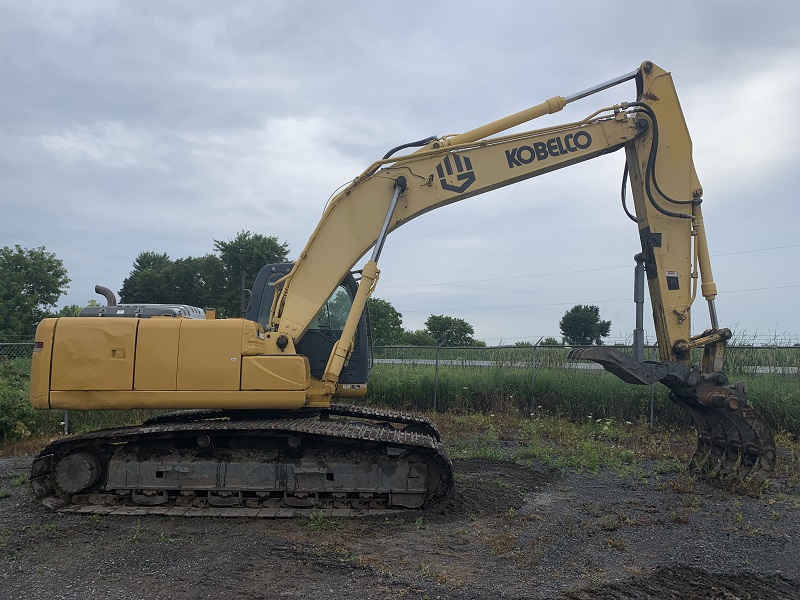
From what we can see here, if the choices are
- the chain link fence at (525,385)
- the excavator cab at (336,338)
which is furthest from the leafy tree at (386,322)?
the excavator cab at (336,338)

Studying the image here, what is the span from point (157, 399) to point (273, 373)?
1167 mm

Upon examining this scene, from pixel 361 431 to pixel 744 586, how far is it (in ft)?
11.8

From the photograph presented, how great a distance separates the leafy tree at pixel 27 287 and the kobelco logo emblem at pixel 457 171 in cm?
3472

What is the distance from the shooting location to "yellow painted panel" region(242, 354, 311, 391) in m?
6.66

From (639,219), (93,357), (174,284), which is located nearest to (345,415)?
(93,357)

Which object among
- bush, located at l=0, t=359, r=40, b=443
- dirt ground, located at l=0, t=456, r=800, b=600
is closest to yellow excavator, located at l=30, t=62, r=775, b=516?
dirt ground, located at l=0, t=456, r=800, b=600

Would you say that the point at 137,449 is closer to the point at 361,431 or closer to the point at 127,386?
the point at 127,386

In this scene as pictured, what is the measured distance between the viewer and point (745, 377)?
13086 millimetres

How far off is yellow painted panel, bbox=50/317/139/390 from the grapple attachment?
470 cm

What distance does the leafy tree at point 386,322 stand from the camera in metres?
51.9

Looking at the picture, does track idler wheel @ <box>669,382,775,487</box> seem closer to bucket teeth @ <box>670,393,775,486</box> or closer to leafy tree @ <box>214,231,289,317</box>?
bucket teeth @ <box>670,393,775,486</box>

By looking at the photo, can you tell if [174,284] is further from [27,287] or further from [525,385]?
[525,385]

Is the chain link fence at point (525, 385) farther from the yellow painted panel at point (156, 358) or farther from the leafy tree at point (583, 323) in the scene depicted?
the leafy tree at point (583, 323)

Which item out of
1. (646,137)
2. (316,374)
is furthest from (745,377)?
(316,374)
